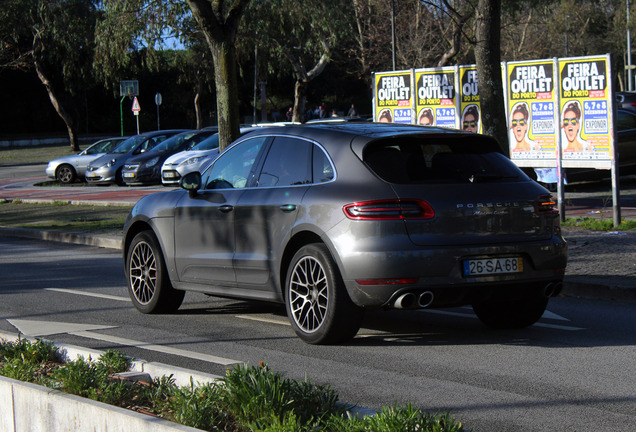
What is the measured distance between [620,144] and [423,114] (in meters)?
4.96

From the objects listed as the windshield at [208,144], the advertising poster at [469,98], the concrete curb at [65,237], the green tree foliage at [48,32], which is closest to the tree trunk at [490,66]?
the advertising poster at [469,98]

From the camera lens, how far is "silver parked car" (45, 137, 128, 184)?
32500mm

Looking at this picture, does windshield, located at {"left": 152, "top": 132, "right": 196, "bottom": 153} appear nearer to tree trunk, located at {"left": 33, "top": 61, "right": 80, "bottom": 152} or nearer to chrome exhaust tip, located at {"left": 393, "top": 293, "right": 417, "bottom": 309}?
tree trunk, located at {"left": 33, "top": 61, "right": 80, "bottom": 152}

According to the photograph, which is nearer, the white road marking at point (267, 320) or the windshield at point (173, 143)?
the white road marking at point (267, 320)

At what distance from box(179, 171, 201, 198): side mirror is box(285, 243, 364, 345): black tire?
1.66 meters

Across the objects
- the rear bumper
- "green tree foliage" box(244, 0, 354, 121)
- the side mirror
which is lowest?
the rear bumper

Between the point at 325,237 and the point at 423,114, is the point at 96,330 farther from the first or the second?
the point at 423,114

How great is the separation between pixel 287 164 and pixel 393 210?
136 cm

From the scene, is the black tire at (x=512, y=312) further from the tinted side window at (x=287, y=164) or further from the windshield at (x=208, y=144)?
the windshield at (x=208, y=144)

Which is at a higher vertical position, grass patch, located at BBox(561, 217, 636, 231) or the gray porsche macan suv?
the gray porsche macan suv

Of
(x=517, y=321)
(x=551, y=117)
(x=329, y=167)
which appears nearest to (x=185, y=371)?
(x=329, y=167)

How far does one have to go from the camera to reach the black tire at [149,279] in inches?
342

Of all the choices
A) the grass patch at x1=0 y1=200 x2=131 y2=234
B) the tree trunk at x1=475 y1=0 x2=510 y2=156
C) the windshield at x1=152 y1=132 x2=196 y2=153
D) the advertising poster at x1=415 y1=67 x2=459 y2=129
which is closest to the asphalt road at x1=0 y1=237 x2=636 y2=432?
the tree trunk at x1=475 y1=0 x2=510 y2=156

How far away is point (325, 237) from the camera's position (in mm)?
6789
